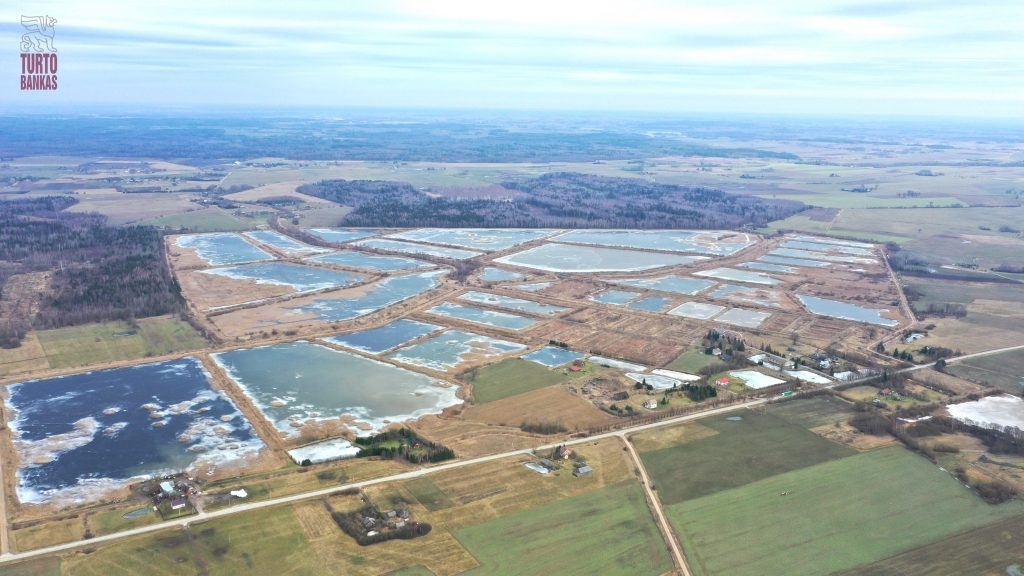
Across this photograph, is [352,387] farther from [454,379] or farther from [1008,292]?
[1008,292]

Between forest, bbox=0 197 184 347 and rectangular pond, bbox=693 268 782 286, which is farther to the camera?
rectangular pond, bbox=693 268 782 286

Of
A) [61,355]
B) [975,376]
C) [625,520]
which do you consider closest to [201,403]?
[61,355]

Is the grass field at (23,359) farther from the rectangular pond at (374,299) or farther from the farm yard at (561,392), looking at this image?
the rectangular pond at (374,299)

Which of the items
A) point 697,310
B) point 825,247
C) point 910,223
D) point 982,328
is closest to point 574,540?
point 697,310

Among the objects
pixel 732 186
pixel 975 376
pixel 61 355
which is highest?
pixel 732 186

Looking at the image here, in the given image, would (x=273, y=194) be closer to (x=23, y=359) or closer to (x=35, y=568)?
(x=23, y=359)

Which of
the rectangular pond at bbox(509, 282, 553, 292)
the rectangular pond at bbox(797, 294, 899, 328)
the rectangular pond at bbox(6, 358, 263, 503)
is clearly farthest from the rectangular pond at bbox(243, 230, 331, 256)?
the rectangular pond at bbox(797, 294, 899, 328)

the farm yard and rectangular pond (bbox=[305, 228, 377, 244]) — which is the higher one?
rectangular pond (bbox=[305, 228, 377, 244])

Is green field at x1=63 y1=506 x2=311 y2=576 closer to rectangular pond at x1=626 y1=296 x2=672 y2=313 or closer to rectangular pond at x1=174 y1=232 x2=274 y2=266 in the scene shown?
rectangular pond at x1=626 y1=296 x2=672 y2=313
